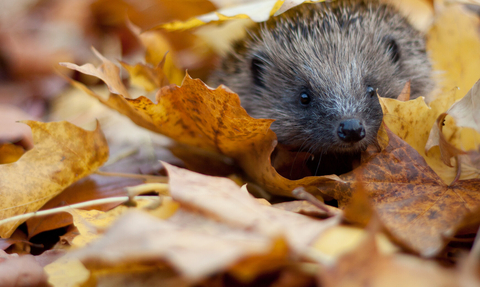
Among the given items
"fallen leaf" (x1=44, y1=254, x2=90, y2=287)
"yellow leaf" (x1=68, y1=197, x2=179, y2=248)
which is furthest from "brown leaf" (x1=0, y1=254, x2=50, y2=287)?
"yellow leaf" (x1=68, y1=197, x2=179, y2=248)

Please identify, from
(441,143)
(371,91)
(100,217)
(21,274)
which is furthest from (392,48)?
(21,274)

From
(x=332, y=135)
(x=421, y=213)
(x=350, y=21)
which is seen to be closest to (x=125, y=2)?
(x=350, y=21)

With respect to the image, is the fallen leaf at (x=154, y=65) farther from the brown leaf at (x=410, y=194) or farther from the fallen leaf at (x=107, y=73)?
the brown leaf at (x=410, y=194)

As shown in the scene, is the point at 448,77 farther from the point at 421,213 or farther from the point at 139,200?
the point at 139,200

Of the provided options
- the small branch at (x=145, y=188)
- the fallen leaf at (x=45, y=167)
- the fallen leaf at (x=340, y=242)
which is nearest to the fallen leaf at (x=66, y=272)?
the small branch at (x=145, y=188)

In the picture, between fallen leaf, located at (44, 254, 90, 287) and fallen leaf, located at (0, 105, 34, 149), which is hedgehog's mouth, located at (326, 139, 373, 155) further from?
fallen leaf, located at (0, 105, 34, 149)

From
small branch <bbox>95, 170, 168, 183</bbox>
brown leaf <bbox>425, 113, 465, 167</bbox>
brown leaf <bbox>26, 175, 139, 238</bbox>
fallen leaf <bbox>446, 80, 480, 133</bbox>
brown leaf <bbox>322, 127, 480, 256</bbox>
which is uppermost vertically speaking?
fallen leaf <bbox>446, 80, 480, 133</bbox>

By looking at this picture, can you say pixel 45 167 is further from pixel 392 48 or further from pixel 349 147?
pixel 392 48
